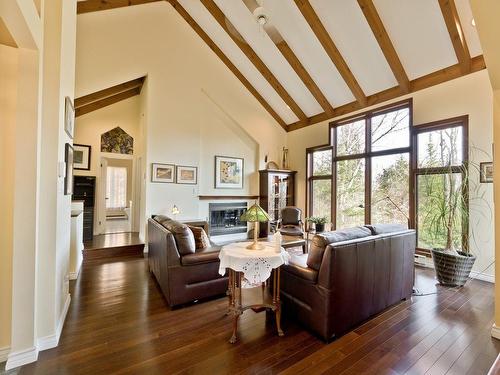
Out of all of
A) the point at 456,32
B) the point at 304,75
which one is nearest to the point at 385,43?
the point at 456,32

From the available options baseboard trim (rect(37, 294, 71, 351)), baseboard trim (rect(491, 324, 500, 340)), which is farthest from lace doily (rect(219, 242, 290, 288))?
baseboard trim (rect(491, 324, 500, 340))

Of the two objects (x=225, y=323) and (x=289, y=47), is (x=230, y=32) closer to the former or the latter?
(x=289, y=47)

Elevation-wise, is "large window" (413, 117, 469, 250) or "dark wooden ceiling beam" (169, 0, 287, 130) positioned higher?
"dark wooden ceiling beam" (169, 0, 287, 130)

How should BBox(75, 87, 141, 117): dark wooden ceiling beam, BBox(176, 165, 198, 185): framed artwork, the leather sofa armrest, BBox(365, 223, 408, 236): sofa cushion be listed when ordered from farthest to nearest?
BBox(75, 87, 141, 117): dark wooden ceiling beam, BBox(176, 165, 198, 185): framed artwork, BBox(365, 223, 408, 236): sofa cushion, the leather sofa armrest

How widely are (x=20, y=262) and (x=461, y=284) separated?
5.06 meters

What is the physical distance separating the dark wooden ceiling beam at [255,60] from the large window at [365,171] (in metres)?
1.17

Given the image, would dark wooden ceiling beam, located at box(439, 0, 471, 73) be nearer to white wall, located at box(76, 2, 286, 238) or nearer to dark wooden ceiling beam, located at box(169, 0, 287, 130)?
dark wooden ceiling beam, located at box(169, 0, 287, 130)

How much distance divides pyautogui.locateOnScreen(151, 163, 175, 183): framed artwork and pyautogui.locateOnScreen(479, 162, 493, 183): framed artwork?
5574 mm

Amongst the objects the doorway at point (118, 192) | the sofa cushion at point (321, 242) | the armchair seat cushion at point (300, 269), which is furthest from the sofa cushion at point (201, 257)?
the doorway at point (118, 192)

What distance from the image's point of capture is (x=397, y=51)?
4.29 metres

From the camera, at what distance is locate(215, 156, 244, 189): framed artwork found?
6.34m

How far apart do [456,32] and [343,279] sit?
13.1 ft

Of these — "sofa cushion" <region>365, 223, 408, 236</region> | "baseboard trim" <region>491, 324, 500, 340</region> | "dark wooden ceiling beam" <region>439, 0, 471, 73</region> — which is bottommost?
"baseboard trim" <region>491, 324, 500, 340</region>

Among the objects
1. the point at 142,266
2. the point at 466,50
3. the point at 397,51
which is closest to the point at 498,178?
the point at 466,50
